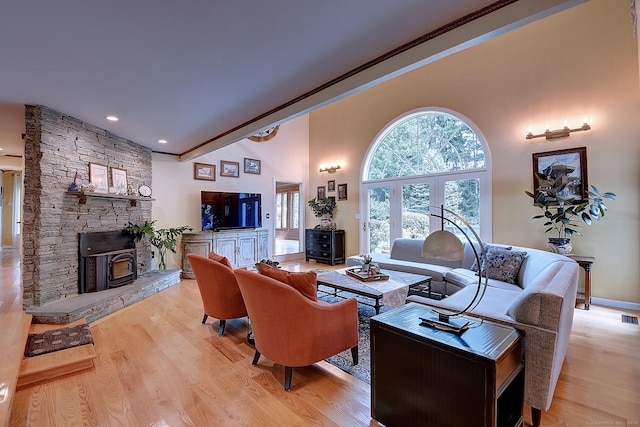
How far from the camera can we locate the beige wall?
3648 millimetres

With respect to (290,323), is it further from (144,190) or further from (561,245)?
(144,190)

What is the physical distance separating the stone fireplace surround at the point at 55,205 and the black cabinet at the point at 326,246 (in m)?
4.14

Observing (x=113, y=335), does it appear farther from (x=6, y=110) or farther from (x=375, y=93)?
(x=375, y=93)

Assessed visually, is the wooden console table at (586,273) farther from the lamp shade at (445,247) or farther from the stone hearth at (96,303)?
the stone hearth at (96,303)

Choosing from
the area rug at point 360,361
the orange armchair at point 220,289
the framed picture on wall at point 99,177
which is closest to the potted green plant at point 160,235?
the framed picture on wall at point 99,177

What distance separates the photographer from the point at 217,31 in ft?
6.31

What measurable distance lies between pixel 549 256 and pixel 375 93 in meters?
4.88

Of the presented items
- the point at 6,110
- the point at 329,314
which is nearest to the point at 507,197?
the point at 329,314

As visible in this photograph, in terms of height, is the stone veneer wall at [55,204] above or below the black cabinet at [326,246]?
above

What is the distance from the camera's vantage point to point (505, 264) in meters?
3.48

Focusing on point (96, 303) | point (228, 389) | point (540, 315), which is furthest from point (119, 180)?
point (540, 315)

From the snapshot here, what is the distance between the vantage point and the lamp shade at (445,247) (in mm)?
1667

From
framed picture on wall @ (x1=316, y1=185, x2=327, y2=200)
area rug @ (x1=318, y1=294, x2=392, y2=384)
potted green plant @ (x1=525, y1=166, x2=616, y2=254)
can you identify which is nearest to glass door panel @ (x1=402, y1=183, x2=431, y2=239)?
potted green plant @ (x1=525, y1=166, x2=616, y2=254)

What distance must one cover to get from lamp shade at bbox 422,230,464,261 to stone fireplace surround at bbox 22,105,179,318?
420 cm
